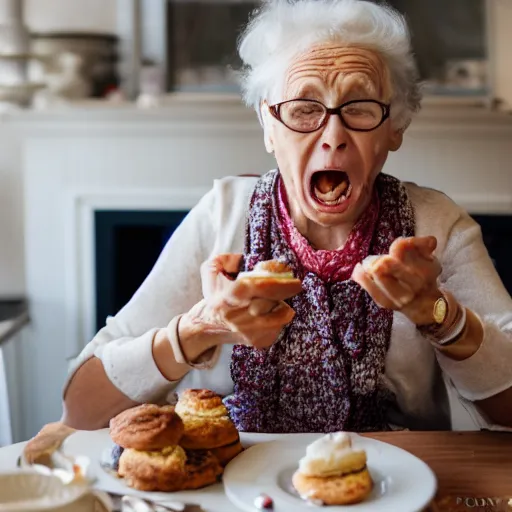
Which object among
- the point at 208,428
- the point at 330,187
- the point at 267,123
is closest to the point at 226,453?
the point at 208,428

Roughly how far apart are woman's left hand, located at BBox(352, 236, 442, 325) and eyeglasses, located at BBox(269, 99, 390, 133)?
1.11 feet

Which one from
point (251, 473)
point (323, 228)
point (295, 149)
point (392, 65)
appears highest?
point (392, 65)

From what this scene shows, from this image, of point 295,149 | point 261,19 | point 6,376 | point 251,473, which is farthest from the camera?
point 6,376

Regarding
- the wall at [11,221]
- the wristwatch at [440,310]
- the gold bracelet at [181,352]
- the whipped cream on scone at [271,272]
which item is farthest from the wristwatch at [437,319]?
the wall at [11,221]

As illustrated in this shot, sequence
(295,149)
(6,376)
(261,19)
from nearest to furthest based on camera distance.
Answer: (295,149) → (261,19) → (6,376)

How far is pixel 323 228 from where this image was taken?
4.96ft

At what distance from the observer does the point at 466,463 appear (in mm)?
1131

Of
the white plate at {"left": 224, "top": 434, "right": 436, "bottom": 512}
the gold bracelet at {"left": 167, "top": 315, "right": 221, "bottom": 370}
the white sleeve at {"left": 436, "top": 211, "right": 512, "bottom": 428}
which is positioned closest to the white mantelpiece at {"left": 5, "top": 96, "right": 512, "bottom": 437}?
the white sleeve at {"left": 436, "top": 211, "right": 512, "bottom": 428}

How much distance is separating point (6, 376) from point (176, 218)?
28.8 inches

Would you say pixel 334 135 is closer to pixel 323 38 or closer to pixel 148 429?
pixel 323 38

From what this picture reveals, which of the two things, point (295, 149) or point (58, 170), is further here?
point (58, 170)

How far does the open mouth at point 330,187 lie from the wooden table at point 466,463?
41 cm

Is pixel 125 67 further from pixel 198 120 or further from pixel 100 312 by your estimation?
pixel 100 312

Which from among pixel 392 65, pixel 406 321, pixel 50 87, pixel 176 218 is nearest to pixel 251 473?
pixel 406 321
